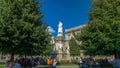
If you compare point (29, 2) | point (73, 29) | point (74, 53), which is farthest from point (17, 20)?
point (73, 29)

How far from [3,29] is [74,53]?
5819 centimetres

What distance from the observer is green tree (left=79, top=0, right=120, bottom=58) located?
35.6 meters

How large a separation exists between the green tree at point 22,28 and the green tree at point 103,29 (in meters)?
6.22

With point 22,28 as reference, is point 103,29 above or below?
above

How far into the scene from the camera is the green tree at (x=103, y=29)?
35.6 meters

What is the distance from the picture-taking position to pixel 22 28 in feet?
107

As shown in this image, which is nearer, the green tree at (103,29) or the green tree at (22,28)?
the green tree at (22,28)

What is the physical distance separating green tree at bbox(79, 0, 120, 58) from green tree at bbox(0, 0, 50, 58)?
6.22 metres

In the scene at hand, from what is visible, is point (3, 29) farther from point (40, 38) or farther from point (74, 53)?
point (74, 53)

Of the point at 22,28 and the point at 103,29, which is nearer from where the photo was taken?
the point at 22,28

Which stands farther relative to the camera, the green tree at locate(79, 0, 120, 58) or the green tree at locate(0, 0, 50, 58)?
the green tree at locate(79, 0, 120, 58)

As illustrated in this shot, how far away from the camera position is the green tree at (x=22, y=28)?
31.8m

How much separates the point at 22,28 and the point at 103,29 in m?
11.7

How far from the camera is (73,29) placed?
11325 centimetres
